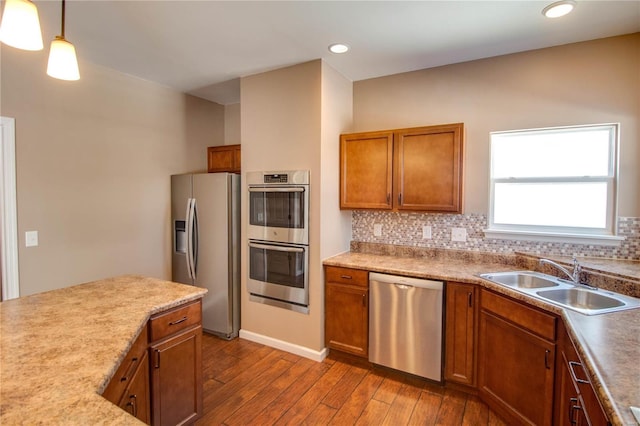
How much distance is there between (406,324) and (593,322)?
50.2 inches

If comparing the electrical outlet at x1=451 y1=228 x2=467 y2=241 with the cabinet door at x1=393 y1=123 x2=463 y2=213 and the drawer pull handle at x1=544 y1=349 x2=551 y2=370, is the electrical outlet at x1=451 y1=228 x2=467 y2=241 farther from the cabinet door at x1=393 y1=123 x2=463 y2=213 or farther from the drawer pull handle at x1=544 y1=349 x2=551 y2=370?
the drawer pull handle at x1=544 y1=349 x2=551 y2=370

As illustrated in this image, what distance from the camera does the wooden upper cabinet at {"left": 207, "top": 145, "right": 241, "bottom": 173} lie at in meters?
3.93

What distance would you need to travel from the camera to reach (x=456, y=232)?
297 centimetres

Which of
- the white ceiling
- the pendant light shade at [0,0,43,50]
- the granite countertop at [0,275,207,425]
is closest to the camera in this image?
the granite countertop at [0,275,207,425]

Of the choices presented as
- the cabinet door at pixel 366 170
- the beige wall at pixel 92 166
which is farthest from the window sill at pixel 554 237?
the beige wall at pixel 92 166

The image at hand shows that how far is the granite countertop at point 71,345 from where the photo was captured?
0.86m

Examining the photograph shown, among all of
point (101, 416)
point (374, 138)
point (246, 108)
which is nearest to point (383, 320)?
point (374, 138)

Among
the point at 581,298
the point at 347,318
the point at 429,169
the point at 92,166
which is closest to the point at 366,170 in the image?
the point at 429,169

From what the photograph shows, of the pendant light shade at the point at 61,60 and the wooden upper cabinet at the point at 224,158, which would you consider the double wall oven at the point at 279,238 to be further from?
the pendant light shade at the point at 61,60

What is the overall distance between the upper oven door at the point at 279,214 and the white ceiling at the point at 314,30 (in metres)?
1.18

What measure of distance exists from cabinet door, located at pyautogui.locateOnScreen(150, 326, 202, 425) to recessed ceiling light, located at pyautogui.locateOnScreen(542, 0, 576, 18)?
9.75 ft

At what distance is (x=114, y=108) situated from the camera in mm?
3168

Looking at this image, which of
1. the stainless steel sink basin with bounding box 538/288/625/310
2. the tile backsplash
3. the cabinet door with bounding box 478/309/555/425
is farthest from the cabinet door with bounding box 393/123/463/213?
the cabinet door with bounding box 478/309/555/425

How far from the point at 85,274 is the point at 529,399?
361cm
